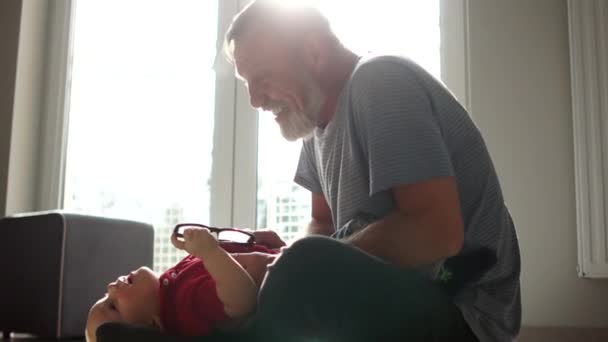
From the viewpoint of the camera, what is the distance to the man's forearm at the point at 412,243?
0.98 metres

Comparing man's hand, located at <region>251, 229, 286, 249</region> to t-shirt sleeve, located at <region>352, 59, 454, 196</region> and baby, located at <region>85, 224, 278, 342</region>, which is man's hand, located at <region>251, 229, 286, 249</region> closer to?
baby, located at <region>85, 224, 278, 342</region>

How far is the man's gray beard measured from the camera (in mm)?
1268

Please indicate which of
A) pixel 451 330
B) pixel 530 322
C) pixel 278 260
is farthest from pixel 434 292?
pixel 530 322

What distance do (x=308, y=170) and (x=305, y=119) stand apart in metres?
0.24

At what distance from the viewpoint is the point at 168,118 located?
2.98 metres

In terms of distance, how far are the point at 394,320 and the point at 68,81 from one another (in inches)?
100.0

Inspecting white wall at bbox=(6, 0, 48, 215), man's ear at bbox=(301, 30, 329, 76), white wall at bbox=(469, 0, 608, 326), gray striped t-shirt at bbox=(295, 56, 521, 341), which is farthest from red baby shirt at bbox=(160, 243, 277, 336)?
white wall at bbox=(6, 0, 48, 215)

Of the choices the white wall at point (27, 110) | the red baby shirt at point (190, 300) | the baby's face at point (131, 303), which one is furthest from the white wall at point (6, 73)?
the red baby shirt at point (190, 300)

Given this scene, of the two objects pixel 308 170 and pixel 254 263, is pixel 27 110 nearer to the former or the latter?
pixel 308 170

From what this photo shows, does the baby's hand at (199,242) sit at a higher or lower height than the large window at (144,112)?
lower

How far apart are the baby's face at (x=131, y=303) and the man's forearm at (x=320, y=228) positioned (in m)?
0.39

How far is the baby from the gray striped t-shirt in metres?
0.23

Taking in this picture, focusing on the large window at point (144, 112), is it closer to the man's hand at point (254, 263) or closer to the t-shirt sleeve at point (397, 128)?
the man's hand at point (254, 263)

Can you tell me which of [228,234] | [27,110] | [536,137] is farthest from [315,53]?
[27,110]
